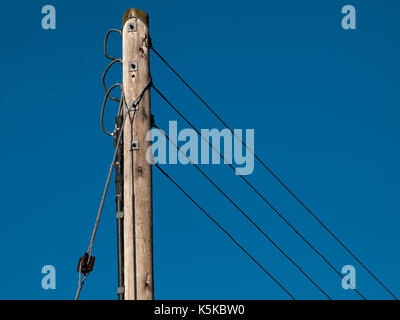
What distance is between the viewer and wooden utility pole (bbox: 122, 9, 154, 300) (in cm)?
1081

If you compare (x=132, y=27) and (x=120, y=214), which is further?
(x=132, y=27)

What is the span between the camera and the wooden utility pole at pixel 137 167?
10.8 metres

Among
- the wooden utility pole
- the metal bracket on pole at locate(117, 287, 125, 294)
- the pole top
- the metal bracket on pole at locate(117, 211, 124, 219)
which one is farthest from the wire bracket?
the metal bracket on pole at locate(117, 287, 125, 294)

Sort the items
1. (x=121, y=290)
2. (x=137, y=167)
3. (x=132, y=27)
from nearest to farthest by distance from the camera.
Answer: (x=121, y=290) < (x=137, y=167) < (x=132, y=27)

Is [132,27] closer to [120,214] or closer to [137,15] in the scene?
[137,15]

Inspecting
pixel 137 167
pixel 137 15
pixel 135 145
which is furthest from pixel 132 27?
pixel 137 167

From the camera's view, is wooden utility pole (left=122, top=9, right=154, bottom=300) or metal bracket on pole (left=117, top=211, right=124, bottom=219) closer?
wooden utility pole (left=122, top=9, right=154, bottom=300)

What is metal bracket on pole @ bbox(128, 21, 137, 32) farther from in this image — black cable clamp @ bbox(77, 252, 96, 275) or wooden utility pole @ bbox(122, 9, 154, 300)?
black cable clamp @ bbox(77, 252, 96, 275)

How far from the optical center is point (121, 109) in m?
11.6

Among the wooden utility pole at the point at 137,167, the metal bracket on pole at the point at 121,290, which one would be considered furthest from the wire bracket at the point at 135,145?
the metal bracket on pole at the point at 121,290

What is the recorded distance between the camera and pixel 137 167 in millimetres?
11117

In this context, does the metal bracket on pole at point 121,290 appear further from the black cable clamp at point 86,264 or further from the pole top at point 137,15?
the pole top at point 137,15
